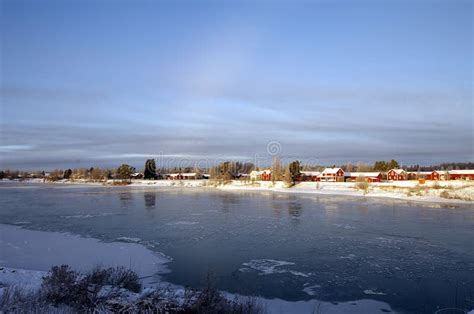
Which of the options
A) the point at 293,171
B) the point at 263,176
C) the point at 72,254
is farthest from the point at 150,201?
the point at 263,176

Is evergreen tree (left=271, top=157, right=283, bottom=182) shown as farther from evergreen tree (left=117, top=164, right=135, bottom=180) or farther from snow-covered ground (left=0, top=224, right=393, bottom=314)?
snow-covered ground (left=0, top=224, right=393, bottom=314)

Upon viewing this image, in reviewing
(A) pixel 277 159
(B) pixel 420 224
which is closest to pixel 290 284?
(B) pixel 420 224

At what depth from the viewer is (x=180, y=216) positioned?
23.9 meters

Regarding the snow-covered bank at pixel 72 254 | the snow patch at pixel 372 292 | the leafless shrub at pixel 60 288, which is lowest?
the snow patch at pixel 372 292

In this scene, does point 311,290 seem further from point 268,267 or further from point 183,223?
point 183,223

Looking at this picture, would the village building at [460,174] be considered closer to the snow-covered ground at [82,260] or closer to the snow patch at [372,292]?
the snow patch at [372,292]

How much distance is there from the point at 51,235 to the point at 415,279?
13365 millimetres

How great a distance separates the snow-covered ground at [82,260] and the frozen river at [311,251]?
1.60 feet

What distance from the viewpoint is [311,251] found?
13.7 metres

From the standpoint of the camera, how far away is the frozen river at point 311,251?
31.0ft

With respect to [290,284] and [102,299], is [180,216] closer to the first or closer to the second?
[290,284]

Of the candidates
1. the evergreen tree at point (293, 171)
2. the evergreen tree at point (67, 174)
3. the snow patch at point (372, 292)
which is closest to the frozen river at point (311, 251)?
the snow patch at point (372, 292)

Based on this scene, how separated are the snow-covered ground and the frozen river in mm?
488

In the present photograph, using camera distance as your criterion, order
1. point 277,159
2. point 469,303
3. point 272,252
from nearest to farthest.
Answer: point 469,303 → point 272,252 → point 277,159
